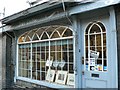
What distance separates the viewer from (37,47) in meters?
9.48

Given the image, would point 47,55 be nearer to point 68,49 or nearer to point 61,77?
point 61,77

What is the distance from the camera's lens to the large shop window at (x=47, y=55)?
786 centimetres

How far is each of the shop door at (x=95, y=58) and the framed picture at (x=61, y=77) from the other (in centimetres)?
100

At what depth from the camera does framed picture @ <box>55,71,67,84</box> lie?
793cm

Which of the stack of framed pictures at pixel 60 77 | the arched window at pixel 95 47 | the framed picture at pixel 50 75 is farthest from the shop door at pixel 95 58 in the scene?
the framed picture at pixel 50 75

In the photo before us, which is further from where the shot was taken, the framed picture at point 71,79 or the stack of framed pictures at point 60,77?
the stack of framed pictures at point 60,77

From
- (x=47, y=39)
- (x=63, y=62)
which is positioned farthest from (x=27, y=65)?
(x=63, y=62)

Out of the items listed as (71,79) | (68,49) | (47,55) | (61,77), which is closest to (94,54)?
(68,49)

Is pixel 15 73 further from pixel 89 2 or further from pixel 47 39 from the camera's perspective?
pixel 89 2

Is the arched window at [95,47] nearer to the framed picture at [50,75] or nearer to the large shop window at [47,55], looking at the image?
the large shop window at [47,55]

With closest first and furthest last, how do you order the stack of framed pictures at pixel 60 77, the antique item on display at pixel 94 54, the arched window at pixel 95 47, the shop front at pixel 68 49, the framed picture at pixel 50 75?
1. the shop front at pixel 68 49
2. the arched window at pixel 95 47
3. the antique item on display at pixel 94 54
4. the stack of framed pictures at pixel 60 77
5. the framed picture at pixel 50 75

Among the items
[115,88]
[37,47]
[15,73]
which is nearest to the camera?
[115,88]

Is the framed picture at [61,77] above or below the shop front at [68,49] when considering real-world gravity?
below

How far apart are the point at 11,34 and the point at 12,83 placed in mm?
2412
